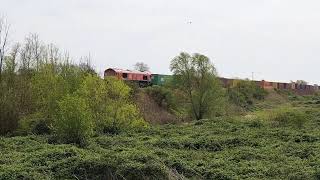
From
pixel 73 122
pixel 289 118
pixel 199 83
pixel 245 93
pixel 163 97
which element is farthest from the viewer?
pixel 245 93

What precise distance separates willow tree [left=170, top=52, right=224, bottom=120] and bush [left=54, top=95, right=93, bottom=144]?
1898cm

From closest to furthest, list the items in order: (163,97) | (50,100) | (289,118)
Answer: (50,100) < (289,118) < (163,97)

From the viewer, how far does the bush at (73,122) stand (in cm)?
1705

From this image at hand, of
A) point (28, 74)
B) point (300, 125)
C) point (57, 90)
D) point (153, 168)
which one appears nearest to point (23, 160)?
point (153, 168)

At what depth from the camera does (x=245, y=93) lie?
189ft

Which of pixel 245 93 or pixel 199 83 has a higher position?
pixel 199 83

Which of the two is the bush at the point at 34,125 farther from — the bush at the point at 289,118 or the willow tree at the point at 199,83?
the willow tree at the point at 199,83

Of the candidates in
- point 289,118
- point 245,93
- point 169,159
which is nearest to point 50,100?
point 169,159

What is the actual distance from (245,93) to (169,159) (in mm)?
45103

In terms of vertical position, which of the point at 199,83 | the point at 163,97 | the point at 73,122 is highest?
the point at 199,83

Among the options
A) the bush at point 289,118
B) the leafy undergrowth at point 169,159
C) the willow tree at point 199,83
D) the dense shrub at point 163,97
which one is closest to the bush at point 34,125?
the leafy undergrowth at point 169,159

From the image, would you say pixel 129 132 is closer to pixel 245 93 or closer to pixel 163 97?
pixel 163 97

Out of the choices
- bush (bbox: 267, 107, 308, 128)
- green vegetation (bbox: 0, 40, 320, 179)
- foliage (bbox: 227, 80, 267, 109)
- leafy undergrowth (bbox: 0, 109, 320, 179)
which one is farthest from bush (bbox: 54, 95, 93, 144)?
foliage (bbox: 227, 80, 267, 109)

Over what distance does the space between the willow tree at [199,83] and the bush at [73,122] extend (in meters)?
19.0
